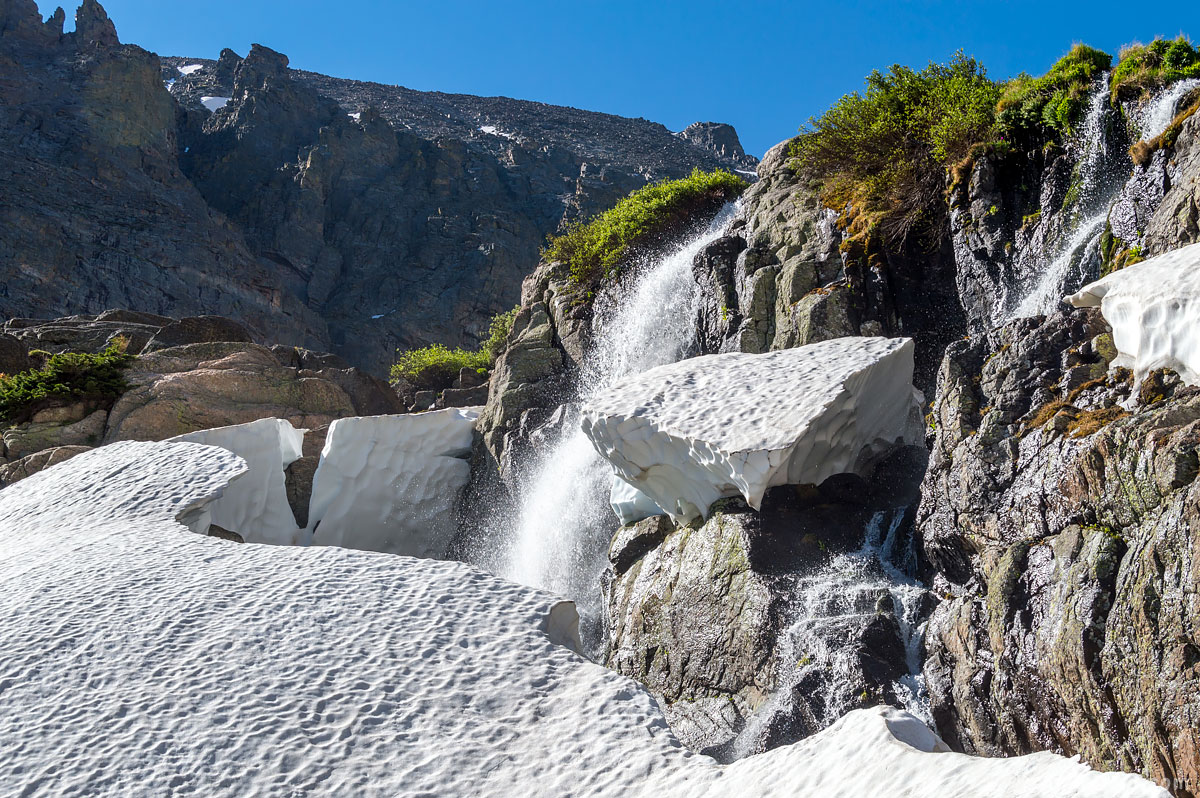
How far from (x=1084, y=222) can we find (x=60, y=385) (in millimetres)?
17320

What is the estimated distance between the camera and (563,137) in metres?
73.4

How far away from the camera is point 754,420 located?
9734 mm

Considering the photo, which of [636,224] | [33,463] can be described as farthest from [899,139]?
[33,463]

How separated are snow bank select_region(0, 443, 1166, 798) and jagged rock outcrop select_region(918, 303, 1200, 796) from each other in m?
1.62

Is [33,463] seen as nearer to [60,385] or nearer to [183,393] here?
[60,385]

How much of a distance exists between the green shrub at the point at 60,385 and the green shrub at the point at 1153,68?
17.4 m

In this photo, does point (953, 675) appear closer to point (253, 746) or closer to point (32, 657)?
point (253, 746)

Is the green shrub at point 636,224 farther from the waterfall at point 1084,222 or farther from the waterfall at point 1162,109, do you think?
the waterfall at point 1162,109

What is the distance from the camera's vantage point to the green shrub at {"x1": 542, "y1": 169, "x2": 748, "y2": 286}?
18.7 metres

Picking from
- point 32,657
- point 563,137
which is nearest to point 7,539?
point 32,657

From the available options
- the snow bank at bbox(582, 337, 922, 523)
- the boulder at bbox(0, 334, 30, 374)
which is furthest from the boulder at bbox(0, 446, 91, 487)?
the snow bank at bbox(582, 337, 922, 523)

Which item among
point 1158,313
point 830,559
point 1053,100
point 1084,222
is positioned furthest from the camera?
point 1053,100

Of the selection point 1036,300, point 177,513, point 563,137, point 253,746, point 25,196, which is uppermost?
point 563,137

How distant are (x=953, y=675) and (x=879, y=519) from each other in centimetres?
280
